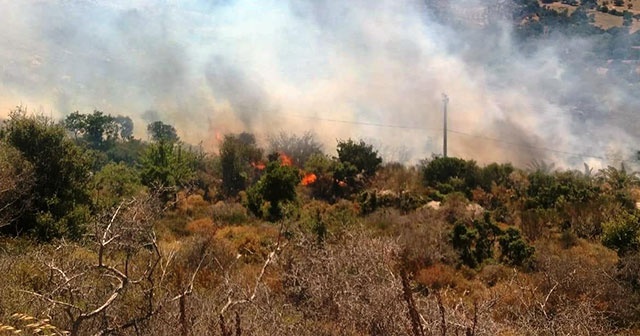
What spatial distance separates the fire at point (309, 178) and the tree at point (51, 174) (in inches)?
612

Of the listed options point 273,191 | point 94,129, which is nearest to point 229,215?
point 273,191

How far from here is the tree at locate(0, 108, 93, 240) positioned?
37.0 feet

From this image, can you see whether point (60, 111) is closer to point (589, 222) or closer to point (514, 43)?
point (589, 222)

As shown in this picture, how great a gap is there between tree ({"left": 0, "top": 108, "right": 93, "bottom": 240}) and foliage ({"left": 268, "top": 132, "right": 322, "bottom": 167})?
73.9 ft

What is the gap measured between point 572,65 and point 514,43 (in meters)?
9.52

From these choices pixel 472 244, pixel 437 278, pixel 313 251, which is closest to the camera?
pixel 313 251

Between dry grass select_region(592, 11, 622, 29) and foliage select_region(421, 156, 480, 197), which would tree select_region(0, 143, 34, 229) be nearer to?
foliage select_region(421, 156, 480, 197)

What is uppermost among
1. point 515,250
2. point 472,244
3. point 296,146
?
point 515,250

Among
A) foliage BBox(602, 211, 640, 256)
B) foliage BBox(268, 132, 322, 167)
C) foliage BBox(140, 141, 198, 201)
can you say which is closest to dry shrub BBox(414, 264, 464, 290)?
foliage BBox(602, 211, 640, 256)

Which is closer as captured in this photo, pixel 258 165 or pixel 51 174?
pixel 51 174

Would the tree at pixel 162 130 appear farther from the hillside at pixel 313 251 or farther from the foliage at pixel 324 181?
the foliage at pixel 324 181

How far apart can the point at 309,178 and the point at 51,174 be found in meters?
17.0

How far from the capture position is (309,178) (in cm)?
2828

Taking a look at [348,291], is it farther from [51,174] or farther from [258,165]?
[258,165]
